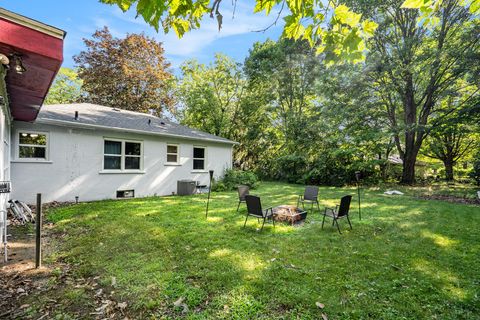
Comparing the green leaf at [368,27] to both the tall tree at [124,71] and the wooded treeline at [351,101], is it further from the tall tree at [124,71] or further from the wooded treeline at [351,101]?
the tall tree at [124,71]

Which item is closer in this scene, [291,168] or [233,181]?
[233,181]

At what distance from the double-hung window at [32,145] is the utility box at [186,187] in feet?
17.4

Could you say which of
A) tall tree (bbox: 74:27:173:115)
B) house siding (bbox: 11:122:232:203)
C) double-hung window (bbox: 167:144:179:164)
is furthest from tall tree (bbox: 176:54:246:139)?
house siding (bbox: 11:122:232:203)

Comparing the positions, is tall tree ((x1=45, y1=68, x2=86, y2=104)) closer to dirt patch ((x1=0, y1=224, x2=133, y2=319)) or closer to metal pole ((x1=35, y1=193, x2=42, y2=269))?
metal pole ((x1=35, y1=193, x2=42, y2=269))

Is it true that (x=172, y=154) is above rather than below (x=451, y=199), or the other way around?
above

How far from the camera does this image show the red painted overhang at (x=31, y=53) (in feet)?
8.07

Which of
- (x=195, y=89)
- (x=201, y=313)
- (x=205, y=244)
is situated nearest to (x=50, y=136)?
(x=205, y=244)

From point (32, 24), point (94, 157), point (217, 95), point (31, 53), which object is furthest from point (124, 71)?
point (32, 24)

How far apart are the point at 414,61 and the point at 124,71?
20.3 meters

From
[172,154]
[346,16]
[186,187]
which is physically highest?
[346,16]

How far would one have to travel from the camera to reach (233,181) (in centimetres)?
1378

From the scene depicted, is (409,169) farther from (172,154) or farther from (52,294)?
(52,294)

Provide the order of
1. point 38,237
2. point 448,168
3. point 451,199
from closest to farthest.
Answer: point 38,237, point 451,199, point 448,168

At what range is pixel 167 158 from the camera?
1189 cm
